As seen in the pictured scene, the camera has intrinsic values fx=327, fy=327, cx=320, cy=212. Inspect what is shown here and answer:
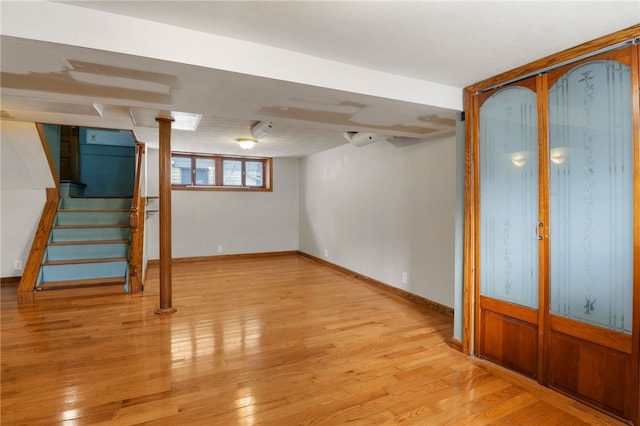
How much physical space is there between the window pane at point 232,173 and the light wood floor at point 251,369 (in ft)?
10.9

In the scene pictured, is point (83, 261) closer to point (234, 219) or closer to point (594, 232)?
point (234, 219)

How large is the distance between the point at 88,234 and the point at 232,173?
112 inches

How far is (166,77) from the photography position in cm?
205

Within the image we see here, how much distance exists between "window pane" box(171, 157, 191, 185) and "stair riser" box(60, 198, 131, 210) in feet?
3.31

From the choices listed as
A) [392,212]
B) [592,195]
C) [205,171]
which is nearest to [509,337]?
[592,195]

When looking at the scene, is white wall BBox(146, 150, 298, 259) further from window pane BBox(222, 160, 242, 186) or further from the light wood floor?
the light wood floor

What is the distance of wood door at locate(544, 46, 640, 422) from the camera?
1796 mm

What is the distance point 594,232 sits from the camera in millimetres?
1934

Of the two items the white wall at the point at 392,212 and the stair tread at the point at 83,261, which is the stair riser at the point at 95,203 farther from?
the white wall at the point at 392,212

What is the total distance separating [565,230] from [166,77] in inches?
106

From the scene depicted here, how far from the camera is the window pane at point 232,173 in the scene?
22.3 feet

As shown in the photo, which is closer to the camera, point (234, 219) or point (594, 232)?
point (594, 232)

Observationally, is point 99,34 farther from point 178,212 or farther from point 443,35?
point 178,212

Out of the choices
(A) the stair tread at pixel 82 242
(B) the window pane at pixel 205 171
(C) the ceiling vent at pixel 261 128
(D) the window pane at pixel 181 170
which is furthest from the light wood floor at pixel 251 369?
(B) the window pane at pixel 205 171
